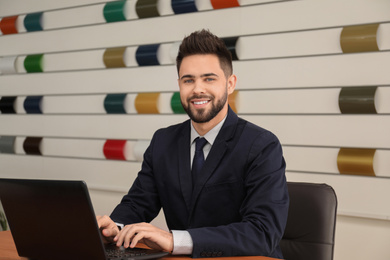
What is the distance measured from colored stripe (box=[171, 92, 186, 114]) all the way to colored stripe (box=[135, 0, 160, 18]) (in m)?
0.59

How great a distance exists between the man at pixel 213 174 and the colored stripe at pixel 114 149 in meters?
1.62

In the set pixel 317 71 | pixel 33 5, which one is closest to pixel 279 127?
pixel 317 71

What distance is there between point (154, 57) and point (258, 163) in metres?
1.88

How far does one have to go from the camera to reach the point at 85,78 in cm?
395

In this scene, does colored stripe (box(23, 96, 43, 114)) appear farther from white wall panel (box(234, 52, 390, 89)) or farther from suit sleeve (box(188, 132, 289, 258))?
suit sleeve (box(188, 132, 289, 258))

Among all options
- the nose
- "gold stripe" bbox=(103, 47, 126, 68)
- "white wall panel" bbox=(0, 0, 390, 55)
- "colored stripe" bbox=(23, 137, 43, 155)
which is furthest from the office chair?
"colored stripe" bbox=(23, 137, 43, 155)

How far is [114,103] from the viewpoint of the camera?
3725mm

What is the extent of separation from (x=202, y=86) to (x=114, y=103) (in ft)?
6.25

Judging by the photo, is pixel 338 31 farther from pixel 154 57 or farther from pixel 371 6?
pixel 154 57

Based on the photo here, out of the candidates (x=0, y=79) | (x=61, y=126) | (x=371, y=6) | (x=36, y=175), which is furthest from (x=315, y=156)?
(x=0, y=79)

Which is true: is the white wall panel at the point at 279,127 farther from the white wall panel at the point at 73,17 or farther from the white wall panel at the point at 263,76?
the white wall panel at the point at 73,17

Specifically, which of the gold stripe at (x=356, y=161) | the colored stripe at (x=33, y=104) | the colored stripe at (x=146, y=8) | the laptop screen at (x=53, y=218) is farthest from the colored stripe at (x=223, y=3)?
the laptop screen at (x=53, y=218)

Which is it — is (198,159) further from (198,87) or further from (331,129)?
(331,129)

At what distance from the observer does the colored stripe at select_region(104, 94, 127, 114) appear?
12.1 feet
